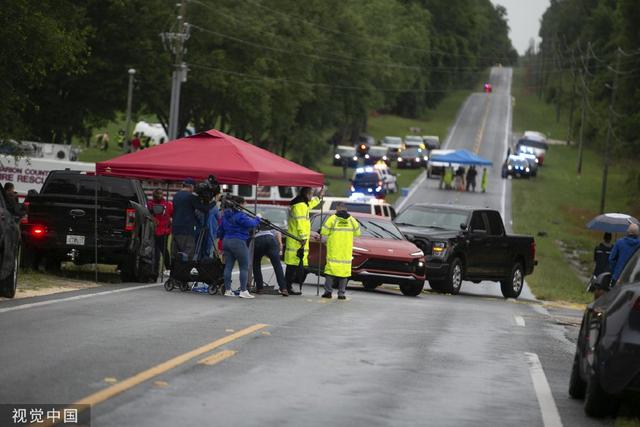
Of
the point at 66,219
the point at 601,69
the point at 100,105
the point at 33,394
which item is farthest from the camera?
the point at 601,69

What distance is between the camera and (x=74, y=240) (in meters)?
23.0

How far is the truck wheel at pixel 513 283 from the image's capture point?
1222 inches

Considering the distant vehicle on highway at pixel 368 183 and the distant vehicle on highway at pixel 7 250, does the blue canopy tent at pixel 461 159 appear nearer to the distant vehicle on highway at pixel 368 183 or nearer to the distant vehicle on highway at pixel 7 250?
the distant vehicle on highway at pixel 368 183

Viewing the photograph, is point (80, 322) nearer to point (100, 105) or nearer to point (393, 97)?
point (100, 105)

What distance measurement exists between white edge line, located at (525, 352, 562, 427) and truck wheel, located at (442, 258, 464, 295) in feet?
43.5

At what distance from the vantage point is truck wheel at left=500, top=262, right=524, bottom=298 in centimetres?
3105

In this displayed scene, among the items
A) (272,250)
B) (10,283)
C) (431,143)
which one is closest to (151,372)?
(10,283)

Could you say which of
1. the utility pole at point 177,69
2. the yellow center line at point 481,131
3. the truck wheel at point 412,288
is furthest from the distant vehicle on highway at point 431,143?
the truck wheel at point 412,288

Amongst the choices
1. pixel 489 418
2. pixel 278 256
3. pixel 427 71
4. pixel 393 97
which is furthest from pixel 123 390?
pixel 427 71

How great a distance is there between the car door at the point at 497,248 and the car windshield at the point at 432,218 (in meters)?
0.81

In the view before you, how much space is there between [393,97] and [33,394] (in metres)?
128

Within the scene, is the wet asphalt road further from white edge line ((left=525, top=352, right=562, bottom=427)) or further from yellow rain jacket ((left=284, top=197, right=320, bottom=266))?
yellow rain jacket ((left=284, top=197, right=320, bottom=266))

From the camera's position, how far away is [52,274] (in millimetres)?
24062

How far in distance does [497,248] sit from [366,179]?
39.5 metres
